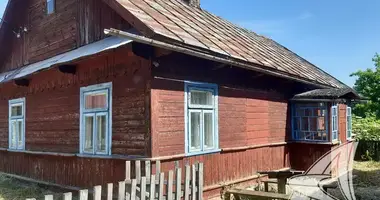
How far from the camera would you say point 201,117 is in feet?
22.5

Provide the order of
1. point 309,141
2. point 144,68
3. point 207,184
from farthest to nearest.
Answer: point 309,141, point 207,184, point 144,68

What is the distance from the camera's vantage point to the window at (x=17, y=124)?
973 cm

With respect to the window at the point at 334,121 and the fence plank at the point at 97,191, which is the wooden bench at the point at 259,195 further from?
the window at the point at 334,121

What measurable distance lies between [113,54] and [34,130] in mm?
4139

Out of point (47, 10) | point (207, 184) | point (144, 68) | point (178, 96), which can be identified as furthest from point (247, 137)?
point (47, 10)

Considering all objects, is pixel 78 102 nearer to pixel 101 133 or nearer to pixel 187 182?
pixel 101 133

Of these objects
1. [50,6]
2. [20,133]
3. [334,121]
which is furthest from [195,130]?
[20,133]

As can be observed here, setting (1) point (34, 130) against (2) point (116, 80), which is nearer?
(2) point (116, 80)

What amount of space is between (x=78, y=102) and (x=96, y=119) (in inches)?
31.5

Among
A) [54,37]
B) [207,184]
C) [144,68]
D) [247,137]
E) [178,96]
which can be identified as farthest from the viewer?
[54,37]

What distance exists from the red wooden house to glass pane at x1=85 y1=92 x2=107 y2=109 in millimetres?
24

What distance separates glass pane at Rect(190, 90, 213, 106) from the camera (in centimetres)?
678

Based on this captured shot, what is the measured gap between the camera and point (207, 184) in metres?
6.82

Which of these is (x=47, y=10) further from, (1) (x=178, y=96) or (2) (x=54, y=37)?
(1) (x=178, y=96)
